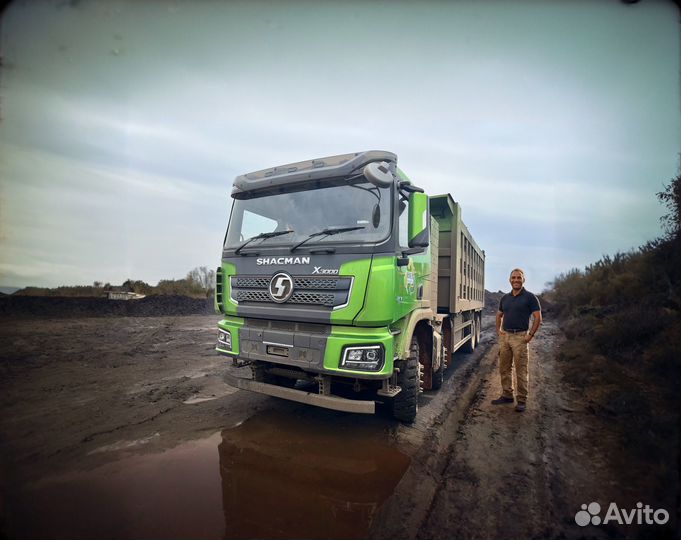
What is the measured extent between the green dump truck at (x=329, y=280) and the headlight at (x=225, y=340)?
0.04 feet

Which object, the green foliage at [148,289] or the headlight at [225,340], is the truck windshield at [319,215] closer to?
the headlight at [225,340]

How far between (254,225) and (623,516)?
441cm

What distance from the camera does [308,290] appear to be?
136 inches

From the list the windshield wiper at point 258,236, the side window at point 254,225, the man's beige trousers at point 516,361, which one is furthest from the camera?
the man's beige trousers at point 516,361

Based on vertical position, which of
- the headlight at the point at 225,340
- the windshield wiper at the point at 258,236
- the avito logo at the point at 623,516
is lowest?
the avito logo at the point at 623,516

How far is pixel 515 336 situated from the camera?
4711mm

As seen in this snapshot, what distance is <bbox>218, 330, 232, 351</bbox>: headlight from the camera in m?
3.97

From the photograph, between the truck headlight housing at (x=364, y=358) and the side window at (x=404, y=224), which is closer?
the truck headlight housing at (x=364, y=358)

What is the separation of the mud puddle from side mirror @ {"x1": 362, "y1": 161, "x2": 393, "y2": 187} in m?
2.76

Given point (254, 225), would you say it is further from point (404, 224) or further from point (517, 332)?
point (517, 332)

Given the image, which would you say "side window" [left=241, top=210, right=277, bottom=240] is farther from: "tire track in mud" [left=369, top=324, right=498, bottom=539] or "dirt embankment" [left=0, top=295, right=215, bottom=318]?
"dirt embankment" [left=0, top=295, right=215, bottom=318]

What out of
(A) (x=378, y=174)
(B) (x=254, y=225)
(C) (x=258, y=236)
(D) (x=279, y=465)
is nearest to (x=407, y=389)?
(D) (x=279, y=465)

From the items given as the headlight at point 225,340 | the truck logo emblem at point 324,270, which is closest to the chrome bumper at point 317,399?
the headlight at point 225,340

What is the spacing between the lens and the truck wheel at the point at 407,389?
371 centimetres
